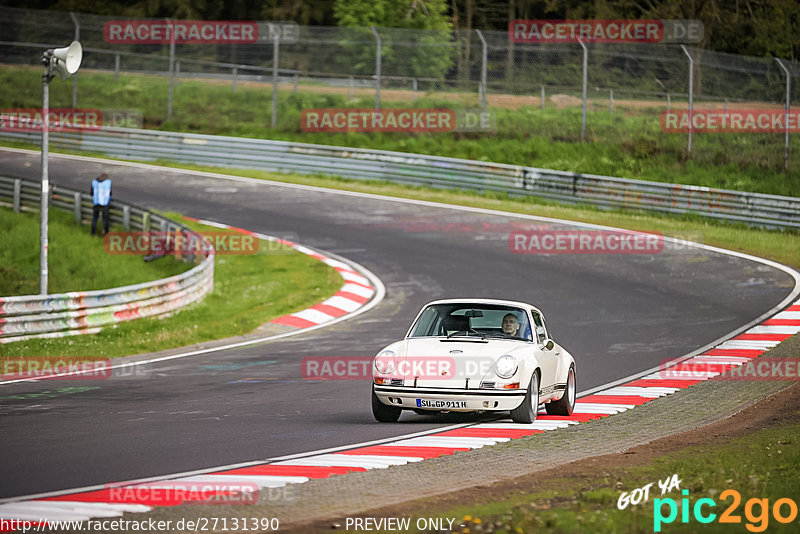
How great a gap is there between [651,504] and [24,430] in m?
6.17

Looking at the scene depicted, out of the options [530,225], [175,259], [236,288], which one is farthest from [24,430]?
[530,225]

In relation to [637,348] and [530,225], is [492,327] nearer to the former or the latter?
[637,348]

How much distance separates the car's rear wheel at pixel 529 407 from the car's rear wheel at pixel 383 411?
1173 mm

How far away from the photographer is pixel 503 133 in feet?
121

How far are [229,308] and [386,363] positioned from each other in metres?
10.7
